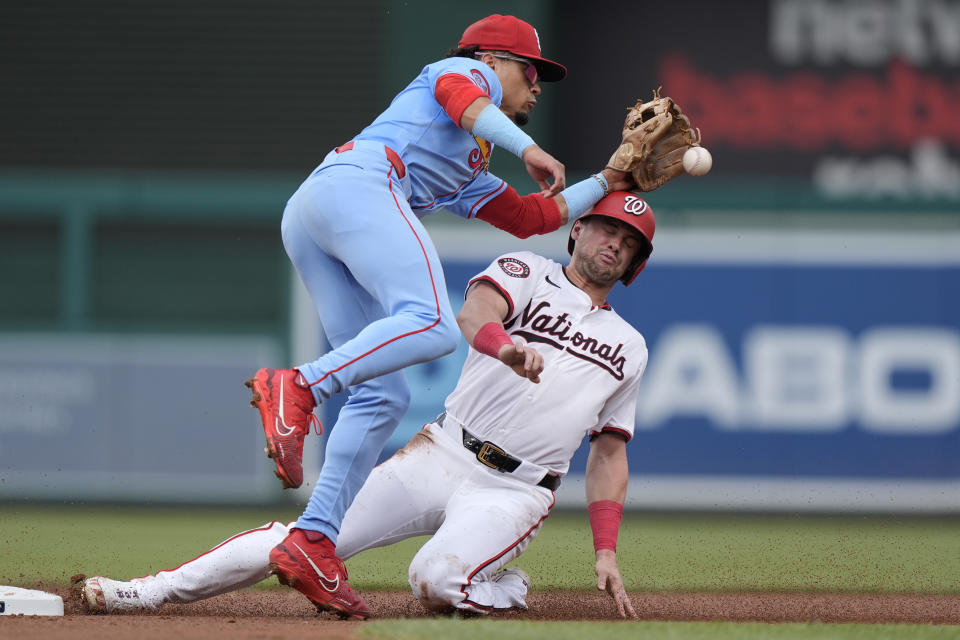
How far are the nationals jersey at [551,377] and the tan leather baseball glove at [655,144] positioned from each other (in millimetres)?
384

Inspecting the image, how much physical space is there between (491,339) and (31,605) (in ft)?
4.32

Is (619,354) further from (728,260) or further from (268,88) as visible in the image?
(268,88)

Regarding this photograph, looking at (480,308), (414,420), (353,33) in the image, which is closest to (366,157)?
(480,308)

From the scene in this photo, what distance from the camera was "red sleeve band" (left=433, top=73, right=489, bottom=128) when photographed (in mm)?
3070

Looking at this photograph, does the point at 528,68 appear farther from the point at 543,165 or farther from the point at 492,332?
the point at 492,332

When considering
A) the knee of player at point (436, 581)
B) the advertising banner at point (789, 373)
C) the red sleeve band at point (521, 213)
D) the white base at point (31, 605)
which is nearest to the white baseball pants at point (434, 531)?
the knee of player at point (436, 581)

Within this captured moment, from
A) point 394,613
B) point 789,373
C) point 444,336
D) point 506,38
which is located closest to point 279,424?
point 444,336

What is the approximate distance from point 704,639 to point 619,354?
0.94m

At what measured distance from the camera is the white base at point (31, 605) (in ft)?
10.2

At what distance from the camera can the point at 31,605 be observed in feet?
10.2

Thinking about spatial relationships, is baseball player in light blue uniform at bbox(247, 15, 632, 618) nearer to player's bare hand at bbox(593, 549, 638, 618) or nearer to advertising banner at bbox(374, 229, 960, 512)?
player's bare hand at bbox(593, 549, 638, 618)

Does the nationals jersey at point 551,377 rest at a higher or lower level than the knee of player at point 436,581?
higher

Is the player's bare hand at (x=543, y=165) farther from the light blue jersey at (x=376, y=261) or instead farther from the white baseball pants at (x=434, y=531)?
the white baseball pants at (x=434, y=531)

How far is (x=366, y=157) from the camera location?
316cm
